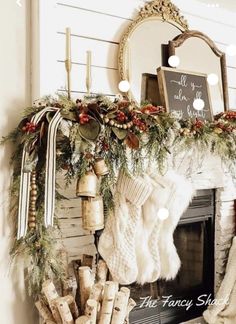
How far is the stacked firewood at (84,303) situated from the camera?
1.45 m

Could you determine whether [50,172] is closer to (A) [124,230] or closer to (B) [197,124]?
(A) [124,230]

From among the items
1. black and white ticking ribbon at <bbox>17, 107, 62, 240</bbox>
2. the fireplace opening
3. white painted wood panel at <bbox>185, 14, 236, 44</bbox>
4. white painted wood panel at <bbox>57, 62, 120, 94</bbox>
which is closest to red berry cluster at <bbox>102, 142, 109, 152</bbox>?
black and white ticking ribbon at <bbox>17, 107, 62, 240</bbox>

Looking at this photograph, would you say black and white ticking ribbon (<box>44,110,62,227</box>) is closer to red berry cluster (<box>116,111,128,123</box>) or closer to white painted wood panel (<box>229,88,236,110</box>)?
red berry cluster (<box>116,111,128,123</box>)

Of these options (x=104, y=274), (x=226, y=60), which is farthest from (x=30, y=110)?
(x=226, y=60)

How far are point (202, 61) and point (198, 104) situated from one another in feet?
0.98

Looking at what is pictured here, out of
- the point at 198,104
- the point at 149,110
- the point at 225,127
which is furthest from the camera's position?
the point at 198,104

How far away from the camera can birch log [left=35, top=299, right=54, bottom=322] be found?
58.2 inches

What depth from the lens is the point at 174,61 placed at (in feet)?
6.41

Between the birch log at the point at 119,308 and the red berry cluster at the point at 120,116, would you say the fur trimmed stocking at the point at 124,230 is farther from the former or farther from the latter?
the red berry cluster at the point at 120,116

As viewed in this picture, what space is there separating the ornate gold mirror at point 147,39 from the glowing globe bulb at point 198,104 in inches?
10.1

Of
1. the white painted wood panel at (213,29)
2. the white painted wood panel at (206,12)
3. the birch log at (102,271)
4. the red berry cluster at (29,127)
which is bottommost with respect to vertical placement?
the birch log at (102,271)

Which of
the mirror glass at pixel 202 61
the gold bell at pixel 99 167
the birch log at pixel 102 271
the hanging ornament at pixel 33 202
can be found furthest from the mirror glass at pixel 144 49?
the birch log at pixel 102 271

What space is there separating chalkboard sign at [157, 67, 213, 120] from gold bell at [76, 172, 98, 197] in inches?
20.7

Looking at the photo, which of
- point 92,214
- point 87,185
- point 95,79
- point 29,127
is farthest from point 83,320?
point 95,79
